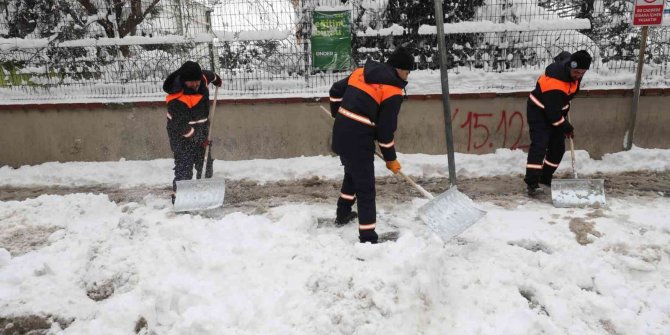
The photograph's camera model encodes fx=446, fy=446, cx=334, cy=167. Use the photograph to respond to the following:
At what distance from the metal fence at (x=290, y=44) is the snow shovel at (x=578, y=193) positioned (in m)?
2.15

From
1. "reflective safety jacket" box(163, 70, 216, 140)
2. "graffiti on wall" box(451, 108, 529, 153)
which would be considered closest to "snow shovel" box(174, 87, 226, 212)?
"reflective safety jacket" box(163, 70, 216, 140)

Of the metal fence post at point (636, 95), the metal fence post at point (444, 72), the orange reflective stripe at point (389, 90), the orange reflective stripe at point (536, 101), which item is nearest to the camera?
the orange reflective stripe at point (389, 90)

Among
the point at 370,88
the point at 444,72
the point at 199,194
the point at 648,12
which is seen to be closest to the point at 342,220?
the point at 370,88

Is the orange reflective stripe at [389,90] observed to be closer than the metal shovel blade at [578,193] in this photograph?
Yes

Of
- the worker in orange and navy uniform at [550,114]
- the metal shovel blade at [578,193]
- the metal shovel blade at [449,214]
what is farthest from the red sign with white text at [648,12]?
the metal shovel blade at [449,214]

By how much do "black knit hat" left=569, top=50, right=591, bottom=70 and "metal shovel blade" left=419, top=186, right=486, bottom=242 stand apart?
6.43ft

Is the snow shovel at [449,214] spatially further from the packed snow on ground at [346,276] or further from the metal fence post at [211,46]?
the metal fence post at [211,46]

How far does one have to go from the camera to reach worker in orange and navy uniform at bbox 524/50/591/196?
4.79m

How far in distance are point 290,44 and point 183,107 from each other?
2.26 m

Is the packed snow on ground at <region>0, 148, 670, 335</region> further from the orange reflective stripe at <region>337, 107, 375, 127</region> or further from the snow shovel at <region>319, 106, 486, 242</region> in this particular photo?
the orange reflective stripe at <region>337, 107, 375, 127</region>

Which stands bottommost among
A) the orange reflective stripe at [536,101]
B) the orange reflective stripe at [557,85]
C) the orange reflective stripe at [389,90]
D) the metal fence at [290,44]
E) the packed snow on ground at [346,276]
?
the packed snow on ground at [346,276]

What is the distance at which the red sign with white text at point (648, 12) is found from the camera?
5.70 metres

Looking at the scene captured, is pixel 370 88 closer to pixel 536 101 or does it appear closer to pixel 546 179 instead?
pixel 536 101

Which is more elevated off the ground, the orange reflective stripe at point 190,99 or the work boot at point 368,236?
the orange reflective stripe at point 190,99
